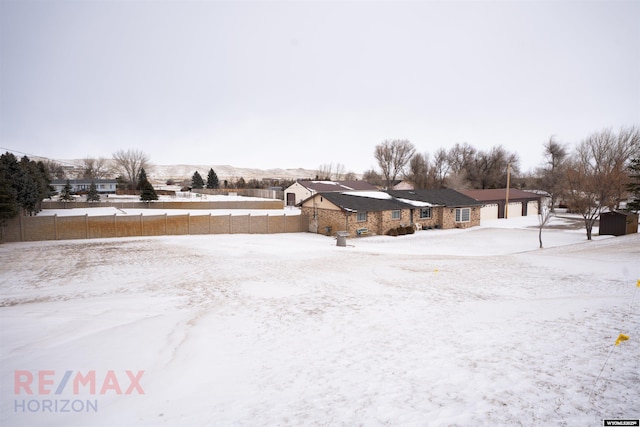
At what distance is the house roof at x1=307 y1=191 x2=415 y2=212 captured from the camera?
29.0 metres

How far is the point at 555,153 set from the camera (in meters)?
73.4

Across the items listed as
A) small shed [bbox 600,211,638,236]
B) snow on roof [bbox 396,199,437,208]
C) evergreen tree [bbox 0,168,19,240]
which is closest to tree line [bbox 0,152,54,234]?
evergreen tree [bbox 0,168,19,240]

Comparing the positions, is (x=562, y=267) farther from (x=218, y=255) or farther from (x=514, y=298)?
(x=218, y=255)

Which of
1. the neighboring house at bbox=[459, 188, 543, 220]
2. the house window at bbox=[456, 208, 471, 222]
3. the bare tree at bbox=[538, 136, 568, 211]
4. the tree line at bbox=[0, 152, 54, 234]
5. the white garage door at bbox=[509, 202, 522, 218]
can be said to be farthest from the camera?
the bare tree at bbox=[538, 136, 568, 211]

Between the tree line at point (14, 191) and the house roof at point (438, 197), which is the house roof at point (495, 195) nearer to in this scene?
the house roof at point (438, 197)

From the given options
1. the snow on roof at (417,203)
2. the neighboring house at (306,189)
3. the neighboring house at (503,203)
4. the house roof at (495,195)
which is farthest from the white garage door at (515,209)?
the neighboring house at (306,189)

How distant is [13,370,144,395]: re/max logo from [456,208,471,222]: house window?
3495 cm

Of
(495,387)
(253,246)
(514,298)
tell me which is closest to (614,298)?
(514,298)

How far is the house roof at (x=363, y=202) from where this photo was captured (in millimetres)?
28998

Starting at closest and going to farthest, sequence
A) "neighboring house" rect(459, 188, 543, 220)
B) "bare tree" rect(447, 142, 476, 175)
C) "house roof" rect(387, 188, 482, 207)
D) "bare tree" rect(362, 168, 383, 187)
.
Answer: "house roof" rect(387, 188, 482, 207), "neighboring house" rect(459, 188, 543, 220), "bare tree" rect(447, 142, 476, 175), "bare tree" rect(362, 168, 383, 187)

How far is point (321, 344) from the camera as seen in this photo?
7863 mm

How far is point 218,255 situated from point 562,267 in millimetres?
17717

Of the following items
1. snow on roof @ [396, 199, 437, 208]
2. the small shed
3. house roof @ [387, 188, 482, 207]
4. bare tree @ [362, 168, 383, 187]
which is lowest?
the small shed

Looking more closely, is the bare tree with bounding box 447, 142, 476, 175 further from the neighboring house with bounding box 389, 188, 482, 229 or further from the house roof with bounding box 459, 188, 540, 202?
the neighboring house with bounding box 389, 188, 482, 229
